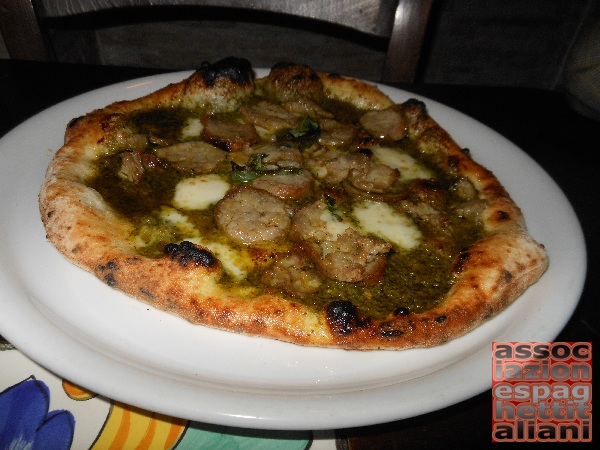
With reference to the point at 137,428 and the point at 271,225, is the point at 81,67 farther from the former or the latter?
the point at 137,428

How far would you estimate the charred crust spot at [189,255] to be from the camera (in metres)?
2.29

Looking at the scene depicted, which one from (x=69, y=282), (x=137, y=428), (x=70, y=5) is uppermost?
(x=70, y=5)

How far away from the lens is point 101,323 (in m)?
2.18

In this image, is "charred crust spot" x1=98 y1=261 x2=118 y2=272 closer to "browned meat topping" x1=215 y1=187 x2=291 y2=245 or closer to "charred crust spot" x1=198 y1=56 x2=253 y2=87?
"browned meat topping" x1=215 y1=187 x2=291 y2=245

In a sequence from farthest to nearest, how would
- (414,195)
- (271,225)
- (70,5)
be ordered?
(70,5) < (414,195) < (271,225)

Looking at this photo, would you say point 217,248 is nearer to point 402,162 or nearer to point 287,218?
point 287,218

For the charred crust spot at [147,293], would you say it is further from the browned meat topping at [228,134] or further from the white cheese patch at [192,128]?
the white cheese patch at [192,128]

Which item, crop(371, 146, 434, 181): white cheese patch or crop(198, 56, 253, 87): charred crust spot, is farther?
crop(198, 56, 253, 87): charred crust spot

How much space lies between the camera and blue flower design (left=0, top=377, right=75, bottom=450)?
1.95m

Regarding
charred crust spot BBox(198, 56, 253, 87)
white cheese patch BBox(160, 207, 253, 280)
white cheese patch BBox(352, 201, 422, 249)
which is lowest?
white cheese patch BBox(352, 201, 422, 249)

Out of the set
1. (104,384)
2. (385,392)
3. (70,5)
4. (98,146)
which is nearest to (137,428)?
(104,384)

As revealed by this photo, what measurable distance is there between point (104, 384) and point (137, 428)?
13.4 inches

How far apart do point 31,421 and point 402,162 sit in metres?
2.40

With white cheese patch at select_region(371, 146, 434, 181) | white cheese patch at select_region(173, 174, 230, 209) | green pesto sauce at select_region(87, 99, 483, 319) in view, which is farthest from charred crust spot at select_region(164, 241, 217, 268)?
white cheese patch at select_region(371, 146, 434, 181)
